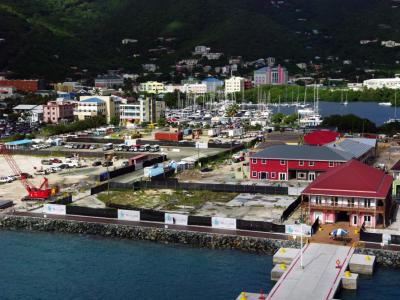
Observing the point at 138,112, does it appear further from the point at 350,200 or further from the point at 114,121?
the point at 350,200

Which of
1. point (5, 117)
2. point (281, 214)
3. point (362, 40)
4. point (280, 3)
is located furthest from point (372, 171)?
point (280, 3)

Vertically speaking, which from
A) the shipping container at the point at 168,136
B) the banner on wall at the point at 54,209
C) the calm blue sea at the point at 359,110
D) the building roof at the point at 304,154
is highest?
the calm blue sea at the point at 359,110

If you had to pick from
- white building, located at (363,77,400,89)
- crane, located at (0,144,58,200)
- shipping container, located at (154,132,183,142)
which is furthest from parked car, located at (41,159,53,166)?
white building, located at (363,77,400,89)

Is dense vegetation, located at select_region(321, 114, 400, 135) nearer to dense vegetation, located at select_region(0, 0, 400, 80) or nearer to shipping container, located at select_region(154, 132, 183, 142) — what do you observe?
shipping container, located at select_region(154, 132, 183, 142)

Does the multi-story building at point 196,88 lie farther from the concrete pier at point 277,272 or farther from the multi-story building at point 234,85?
the concrete pier at point 277,272

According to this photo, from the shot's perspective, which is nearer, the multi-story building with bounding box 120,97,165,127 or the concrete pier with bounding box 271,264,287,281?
the concrete pier with bounding box 271,264,287,281

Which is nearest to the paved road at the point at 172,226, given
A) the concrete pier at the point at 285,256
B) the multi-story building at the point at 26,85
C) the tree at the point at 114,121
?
the concrete pier at the point at 285,256

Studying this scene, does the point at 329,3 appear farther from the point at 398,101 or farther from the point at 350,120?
the point at 350,120

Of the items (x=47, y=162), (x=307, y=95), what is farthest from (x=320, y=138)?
(x=307, y=95)
